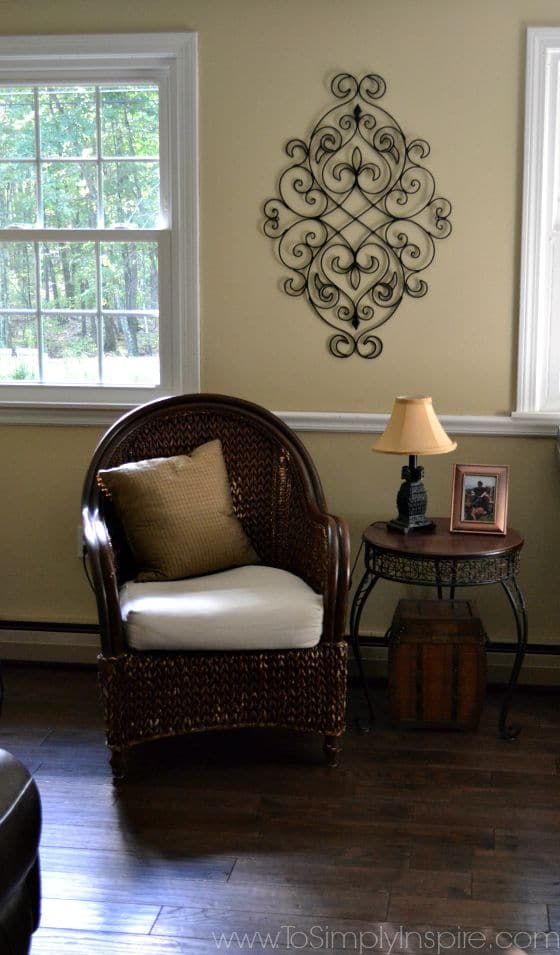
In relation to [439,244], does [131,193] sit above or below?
above

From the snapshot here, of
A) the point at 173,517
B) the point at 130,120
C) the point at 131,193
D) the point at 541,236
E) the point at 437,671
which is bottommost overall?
the point at 437,671

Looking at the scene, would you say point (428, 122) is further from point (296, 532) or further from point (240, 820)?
point (240, 820)

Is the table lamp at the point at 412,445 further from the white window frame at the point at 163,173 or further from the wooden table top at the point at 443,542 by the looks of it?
the white window frame at the point at 163,173

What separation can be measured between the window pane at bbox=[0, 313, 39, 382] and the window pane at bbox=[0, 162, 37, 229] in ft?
1.13

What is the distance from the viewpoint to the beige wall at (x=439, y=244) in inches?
135

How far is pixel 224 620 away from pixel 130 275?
1.43 meters

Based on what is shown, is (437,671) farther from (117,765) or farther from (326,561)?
(117,765)

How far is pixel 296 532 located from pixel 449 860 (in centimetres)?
114

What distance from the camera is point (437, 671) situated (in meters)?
3.24

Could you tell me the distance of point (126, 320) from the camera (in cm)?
375

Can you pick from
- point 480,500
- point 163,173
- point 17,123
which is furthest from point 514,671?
point 17,123

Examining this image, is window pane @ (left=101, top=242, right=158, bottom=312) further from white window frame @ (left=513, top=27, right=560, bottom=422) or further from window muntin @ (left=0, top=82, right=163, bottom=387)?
white window frame @ (left=513, top=27, right=560, bottom=422)

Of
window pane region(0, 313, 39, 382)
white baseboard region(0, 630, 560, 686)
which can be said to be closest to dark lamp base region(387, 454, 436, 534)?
white baseboard region(0, 630, 560, 686)

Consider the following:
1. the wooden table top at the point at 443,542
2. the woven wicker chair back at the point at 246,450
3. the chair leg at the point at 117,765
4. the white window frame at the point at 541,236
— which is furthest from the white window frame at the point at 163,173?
the chair leg at the point at 117,765
